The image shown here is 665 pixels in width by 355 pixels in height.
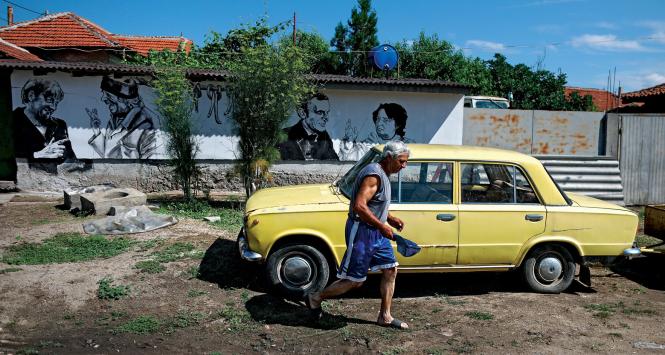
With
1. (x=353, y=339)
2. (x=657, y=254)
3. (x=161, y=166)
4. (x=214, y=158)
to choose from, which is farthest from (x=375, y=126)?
(x=353, y=339)

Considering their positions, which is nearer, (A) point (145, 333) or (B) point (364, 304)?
(A) point (145, 333)

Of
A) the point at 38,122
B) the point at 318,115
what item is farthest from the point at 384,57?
the point at 38,122

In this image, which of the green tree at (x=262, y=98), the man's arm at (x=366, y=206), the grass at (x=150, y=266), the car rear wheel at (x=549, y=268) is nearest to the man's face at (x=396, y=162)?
the man's arm at (x=366, y=206)

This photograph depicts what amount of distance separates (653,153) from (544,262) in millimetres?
8806

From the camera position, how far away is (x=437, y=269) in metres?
6.14

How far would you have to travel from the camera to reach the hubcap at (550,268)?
6359mm

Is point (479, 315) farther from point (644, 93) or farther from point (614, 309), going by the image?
point (644, 93)

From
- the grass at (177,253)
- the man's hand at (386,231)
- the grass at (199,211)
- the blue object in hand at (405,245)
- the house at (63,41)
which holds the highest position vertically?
the house at (63,41)

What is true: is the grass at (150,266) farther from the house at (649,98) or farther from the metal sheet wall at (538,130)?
the house at (649,98)

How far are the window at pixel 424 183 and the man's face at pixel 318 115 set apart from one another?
24.1 ft

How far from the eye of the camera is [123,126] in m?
12.8

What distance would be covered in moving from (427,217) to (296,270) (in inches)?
58.6

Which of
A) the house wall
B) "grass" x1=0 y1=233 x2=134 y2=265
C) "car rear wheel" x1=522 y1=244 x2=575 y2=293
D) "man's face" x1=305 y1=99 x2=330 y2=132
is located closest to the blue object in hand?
"car rear wheel" x1=522 y1=244 x2=575 y2=293

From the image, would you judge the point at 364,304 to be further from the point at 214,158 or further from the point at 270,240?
the point at 214,158
